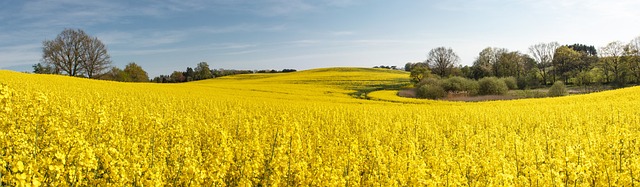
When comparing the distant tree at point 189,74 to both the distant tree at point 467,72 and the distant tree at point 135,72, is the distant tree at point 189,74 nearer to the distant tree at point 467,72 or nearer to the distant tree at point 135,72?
the distant tree at point 135,72

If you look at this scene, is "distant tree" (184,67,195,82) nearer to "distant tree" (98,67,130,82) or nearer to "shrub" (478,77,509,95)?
"distant tree" (98,67,130,82)

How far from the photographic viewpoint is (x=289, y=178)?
543cm

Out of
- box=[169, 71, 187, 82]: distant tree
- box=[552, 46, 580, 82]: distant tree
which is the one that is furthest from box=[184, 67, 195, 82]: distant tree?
box=[552, 46, 580, 82]: distant tree

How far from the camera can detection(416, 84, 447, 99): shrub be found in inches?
1719

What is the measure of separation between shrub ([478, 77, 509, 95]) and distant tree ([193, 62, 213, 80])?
68638 millimetres

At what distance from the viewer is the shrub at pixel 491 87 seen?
4722cm

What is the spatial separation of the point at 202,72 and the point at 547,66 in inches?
3077

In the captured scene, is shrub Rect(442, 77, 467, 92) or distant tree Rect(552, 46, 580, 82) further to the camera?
distant tree Rect(552, 46, 580, 82)

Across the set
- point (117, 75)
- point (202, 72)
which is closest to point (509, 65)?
point (202, 72)

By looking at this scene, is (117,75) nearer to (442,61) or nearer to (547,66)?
(442,61)

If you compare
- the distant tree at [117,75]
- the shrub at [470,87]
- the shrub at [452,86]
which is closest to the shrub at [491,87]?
the shrub at [470,87]

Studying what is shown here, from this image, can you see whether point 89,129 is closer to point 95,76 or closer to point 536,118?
point 536,118

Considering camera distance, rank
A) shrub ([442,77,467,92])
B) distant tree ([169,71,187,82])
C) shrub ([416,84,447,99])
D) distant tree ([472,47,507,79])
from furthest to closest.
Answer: distant tree ([169,71,187,82])
distant tree ([472,47,507,79])
shrub ([442,77,467,92])
shrub ([416,84,447,99])

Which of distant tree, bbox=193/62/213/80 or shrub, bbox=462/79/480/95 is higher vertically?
distant tree, bbox=193/62/213/80
